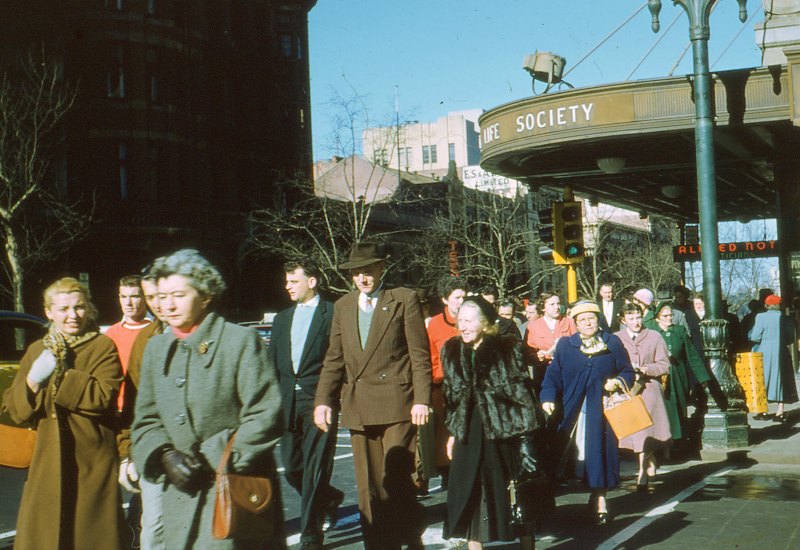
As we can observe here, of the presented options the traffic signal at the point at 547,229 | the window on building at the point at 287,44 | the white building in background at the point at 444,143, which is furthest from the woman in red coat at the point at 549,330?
the white building in background at the point at 444,143

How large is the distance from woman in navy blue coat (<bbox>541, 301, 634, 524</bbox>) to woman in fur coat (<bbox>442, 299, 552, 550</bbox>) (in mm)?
1246

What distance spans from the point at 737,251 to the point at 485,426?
15.2 metres

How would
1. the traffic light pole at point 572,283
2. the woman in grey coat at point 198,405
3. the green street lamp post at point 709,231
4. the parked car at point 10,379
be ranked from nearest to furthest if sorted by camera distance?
the woman in grey coat at point 198,405 < the parked car at point 10,379 < the green street lamp post at point 709,231 < the traffic light pole at point 572,283

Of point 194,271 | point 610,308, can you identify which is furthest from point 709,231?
point 194,271

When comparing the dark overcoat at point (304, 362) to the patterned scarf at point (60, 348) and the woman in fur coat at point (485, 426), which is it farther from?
the patterned scarf at point (60, 348)

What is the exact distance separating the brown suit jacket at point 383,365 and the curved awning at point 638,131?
28.9 feet

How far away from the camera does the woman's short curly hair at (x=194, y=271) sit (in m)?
4.29

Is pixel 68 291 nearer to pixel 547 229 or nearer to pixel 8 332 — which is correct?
pixel 8 332

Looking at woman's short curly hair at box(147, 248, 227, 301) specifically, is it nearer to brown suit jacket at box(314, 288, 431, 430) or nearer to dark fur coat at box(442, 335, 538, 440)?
brown suit jacket at box(314, 288, 431, 430)

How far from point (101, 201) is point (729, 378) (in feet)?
90.5

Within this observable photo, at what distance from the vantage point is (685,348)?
38.4 ft

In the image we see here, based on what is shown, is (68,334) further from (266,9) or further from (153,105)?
(266,9)

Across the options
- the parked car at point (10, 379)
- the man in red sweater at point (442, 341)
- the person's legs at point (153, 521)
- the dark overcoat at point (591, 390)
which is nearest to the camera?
the person's legs at point (153, 521)

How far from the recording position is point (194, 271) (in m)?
4.30
